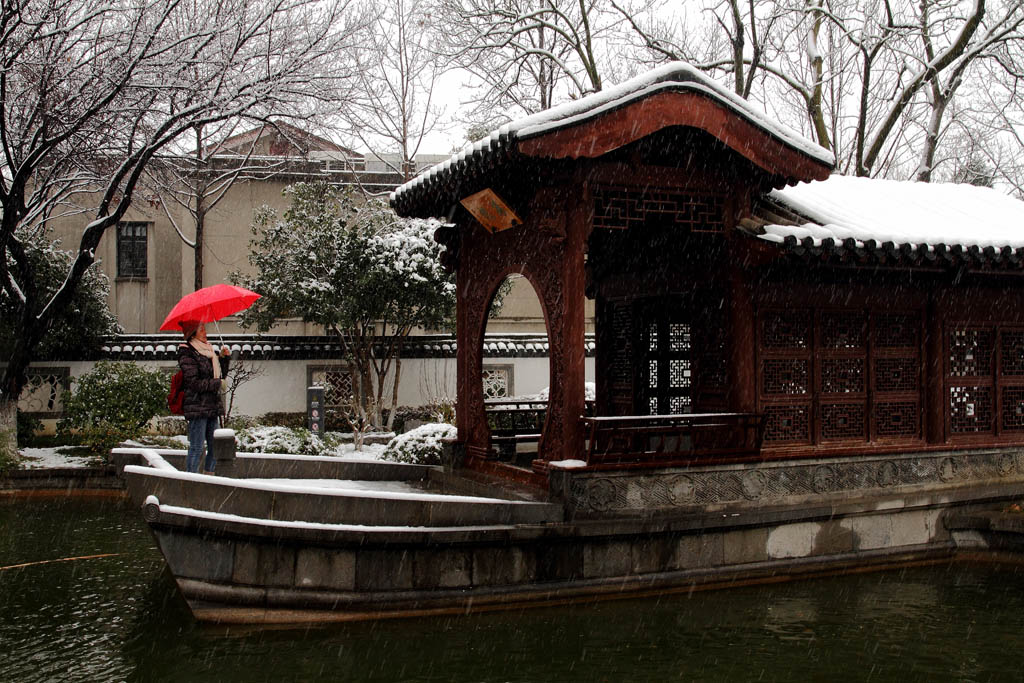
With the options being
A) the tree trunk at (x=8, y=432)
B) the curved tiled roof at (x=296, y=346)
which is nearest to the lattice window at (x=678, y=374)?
the curved tiled roof at (x=296, y=346)

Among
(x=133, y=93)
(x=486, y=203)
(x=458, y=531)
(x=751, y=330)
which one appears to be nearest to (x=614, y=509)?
(x=458, y=531)

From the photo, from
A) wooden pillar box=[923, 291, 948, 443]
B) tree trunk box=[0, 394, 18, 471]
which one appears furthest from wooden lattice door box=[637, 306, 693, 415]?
tree trunk box=[0, 394, 18, 471]

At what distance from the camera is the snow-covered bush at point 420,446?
10.7m

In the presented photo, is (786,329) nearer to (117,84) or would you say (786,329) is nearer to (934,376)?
(934,376)

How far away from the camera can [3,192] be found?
13156 mm

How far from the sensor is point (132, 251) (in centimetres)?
2319

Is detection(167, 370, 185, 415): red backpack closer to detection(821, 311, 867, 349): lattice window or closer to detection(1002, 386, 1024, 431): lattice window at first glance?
detection(821, 311, 867, 349): lattice window

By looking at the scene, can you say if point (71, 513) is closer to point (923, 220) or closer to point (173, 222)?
point (923, 220)

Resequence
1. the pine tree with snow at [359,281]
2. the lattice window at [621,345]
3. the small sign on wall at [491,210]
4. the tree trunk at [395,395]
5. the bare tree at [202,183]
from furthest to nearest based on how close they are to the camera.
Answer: the bare tree at [202,183] < the tree trunk at [395,395] < the pine tree with snow at [359,281] < the lattice window at [621,345] < the small sign on wall at [491,210]

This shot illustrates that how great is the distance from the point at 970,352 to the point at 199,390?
728 centimetres

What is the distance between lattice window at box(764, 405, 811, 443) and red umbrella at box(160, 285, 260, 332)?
4.76m

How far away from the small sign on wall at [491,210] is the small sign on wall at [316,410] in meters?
7.49

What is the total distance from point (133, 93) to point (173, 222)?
8.79 meters

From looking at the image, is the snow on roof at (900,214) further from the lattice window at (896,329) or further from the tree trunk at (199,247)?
the tree trunk at (199,247)
